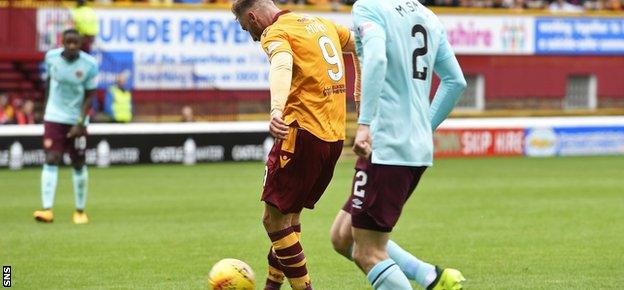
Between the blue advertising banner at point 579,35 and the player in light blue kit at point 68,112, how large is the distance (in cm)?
2570

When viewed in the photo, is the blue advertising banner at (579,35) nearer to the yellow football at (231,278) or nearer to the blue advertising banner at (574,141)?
the blue advertising banner at (574,141)

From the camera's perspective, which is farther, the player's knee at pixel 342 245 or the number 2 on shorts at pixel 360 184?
the player's knee at pixel 342 245

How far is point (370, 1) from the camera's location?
23.8 ft

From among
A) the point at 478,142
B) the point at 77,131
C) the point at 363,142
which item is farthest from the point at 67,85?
the point at 478,142

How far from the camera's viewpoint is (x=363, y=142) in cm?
695

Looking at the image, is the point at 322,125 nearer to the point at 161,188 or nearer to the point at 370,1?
the point at 370,1

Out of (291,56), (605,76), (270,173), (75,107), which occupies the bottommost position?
(605,76)

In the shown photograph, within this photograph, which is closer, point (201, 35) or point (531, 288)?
point (531, 288)

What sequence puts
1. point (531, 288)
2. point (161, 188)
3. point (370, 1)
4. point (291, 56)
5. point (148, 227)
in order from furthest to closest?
point (161, 188), point (148, 227), point (531, 288), point (291, 56), point (370, 1)

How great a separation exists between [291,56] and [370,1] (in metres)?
1.05

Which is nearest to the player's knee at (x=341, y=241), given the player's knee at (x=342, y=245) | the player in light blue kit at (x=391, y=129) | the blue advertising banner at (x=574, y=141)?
the player's knee at (x=342, y=245)

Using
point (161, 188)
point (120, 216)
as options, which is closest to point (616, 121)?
point (161, 188)

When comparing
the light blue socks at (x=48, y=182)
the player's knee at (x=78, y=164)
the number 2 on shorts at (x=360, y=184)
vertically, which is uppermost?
the number 2 on shorts at (x=360, y=184)

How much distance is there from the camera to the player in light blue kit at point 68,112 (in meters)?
15.5
